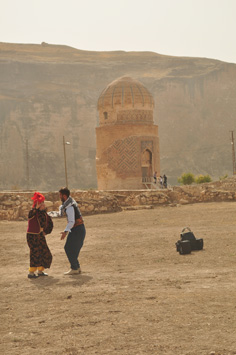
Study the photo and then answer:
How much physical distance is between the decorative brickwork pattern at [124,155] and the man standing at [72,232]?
A: 27947mm

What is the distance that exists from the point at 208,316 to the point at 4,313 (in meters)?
2.18

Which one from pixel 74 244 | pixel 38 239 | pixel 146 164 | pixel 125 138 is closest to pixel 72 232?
pixel 74 244

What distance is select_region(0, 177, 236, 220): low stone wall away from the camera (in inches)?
786

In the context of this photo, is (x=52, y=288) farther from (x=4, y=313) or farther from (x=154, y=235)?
(x=154, y=235)

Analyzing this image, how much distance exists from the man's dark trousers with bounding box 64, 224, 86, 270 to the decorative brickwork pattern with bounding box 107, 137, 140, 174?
28.0 meters

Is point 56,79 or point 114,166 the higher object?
point 56,79

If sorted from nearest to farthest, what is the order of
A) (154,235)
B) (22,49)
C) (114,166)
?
(154,235)
(114,166)
(22,49)

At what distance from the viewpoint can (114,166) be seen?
36.4m

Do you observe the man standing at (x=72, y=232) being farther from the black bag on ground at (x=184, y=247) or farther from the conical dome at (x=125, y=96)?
the conical dome at (x=125, y=96)

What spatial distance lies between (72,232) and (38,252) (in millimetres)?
591

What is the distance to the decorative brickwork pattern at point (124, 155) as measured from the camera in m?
36.2

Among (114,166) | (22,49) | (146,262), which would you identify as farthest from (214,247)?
(22,49)

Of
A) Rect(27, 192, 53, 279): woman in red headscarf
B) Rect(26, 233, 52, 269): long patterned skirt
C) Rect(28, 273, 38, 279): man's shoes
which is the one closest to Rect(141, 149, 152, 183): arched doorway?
Rect(27, 192, 53, 279): woman in red headscarf

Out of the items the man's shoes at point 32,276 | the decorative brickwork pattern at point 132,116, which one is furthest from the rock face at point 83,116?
the man's shoes at point 32,276
